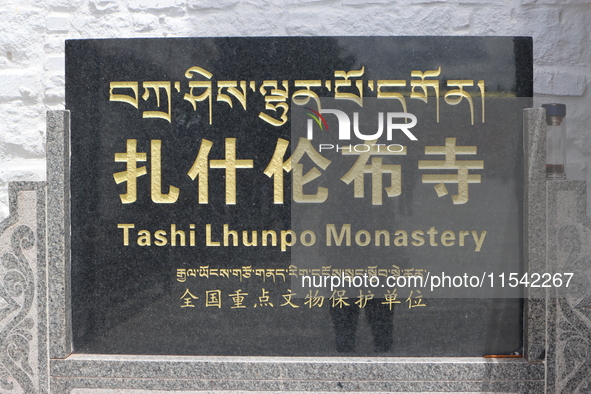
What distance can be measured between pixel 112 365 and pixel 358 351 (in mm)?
894

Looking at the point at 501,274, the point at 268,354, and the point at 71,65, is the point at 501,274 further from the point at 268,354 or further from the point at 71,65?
the point at 71,65

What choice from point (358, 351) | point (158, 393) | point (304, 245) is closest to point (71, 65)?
point (304, 245)

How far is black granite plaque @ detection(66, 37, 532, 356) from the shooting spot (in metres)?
1.71

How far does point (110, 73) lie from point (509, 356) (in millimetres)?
1792

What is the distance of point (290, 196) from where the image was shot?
1.73 meters

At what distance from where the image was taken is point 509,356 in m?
1.68

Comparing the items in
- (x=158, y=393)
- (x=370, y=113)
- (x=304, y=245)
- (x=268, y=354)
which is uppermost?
(x=370, y=113)

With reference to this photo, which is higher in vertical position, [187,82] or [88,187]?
[187,82]

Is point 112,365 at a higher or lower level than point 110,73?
lower

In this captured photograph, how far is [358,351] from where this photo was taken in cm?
171

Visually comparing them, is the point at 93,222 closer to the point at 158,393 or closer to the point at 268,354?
the point at 158,393

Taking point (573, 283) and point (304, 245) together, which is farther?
point (304, 245)

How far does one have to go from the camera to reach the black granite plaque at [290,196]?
5.59ft

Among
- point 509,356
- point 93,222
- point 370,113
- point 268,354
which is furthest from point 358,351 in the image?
point 93,222
